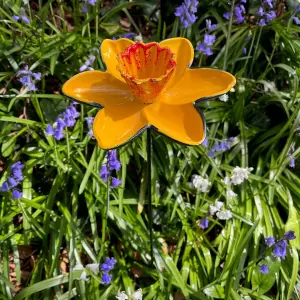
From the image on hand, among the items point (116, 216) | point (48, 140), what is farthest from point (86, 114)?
point (116, 216)

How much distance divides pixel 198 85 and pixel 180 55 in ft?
0.46

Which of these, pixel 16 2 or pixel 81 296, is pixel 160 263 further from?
pixel 16 2

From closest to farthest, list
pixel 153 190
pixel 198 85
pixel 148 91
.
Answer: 1. pixel 148 91
2. pixel 198 85
3. pixel 153 190

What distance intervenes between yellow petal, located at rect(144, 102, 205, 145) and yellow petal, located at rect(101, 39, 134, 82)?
0.57ft

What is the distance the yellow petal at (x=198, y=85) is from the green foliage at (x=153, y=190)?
0.81 metres

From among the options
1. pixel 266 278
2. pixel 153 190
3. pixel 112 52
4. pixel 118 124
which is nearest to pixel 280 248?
pixel 266 278

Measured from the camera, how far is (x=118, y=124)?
152 centimetres

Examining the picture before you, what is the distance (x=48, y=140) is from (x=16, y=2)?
946 mm

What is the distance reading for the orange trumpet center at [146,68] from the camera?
1.45m

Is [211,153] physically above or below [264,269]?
above

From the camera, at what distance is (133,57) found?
59.6 inches

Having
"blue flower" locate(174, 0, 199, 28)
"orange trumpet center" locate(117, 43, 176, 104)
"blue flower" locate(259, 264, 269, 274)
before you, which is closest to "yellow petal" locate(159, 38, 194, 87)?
"orange trumpet center" locate(117, 43, 176, 104)

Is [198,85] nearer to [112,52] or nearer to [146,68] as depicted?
[146,68]

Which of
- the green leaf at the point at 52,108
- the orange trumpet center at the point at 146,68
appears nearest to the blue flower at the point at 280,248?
the orange trumpet center at the point at 146,68
